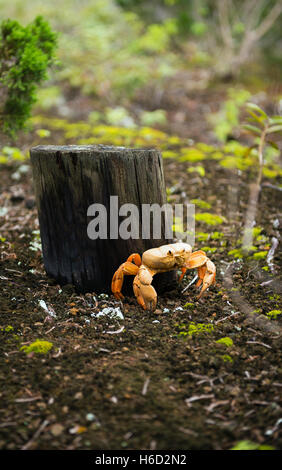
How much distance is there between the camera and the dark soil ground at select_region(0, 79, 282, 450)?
1763 mm

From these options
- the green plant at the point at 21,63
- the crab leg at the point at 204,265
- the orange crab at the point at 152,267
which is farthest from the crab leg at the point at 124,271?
the green plant at the point at 21,63

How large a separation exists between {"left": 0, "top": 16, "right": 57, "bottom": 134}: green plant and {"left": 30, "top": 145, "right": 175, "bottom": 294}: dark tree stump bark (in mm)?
1188

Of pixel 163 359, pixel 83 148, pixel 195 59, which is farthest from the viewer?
pixel 195 59

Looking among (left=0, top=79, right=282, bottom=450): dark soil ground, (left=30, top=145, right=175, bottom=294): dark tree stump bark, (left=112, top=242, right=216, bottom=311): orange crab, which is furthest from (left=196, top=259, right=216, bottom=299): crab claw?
(left=30, top=145, right=175, bottom=294): dark tree stump bark

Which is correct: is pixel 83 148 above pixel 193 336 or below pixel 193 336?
Result: above

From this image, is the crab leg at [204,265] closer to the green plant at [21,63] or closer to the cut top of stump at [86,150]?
the cut top of stump at [86,150]

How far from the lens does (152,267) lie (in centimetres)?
271

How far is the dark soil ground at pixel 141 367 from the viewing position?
1763 mm

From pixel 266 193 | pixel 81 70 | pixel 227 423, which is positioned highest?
pixel 81 70

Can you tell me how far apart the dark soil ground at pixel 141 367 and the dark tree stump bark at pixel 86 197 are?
0.17 meters

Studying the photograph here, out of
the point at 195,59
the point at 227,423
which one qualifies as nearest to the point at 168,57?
the point at 195,59

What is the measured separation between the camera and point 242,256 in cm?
343

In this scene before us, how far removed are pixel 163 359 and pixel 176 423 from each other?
1.50ft

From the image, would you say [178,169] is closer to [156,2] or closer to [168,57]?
[168,57]
